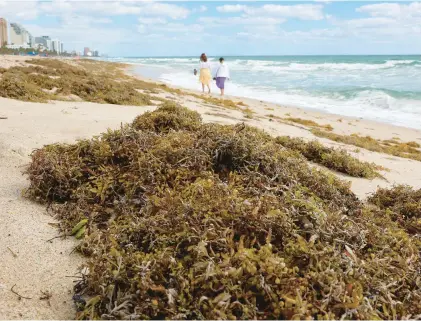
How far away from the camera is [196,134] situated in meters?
3.46

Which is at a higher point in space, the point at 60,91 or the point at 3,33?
the point at 3,33

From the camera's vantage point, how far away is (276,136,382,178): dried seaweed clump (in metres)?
4.95


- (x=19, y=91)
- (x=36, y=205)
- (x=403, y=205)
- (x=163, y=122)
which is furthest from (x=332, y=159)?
(x=19, y=91)

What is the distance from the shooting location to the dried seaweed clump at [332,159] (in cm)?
495

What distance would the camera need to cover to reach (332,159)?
5137 millimetres

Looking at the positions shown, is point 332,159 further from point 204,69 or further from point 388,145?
point 204,69

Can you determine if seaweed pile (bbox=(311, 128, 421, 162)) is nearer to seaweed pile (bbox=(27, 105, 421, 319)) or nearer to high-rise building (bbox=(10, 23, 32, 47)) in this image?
seaweed pile (bbox=(27, 105, 421, 319))

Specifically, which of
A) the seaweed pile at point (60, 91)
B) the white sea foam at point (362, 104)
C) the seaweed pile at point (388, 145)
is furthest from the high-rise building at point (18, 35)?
the seaweed pile at point (388, 145)

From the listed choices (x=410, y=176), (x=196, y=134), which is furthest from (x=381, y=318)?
→ (x=410, y=176)

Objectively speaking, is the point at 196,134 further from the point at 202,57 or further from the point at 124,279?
the point at 202,57

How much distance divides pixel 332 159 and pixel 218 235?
11.4 ft

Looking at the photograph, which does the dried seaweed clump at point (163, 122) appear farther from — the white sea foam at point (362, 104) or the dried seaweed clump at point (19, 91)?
the white sea foam at point (362, 104)

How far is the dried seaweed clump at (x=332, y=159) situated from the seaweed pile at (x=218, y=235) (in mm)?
1738

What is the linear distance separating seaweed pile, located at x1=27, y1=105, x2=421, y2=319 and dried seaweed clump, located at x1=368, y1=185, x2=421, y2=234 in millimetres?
300
